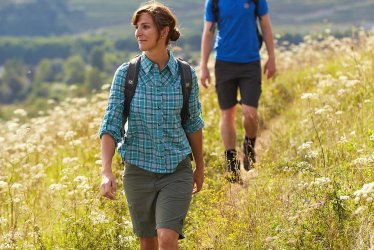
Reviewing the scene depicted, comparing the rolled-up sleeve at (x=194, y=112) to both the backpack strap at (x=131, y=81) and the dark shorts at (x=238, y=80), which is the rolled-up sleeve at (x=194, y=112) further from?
the dark shorts at (x=238, y=80)

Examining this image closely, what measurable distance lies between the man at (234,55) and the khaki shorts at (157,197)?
8.07 feet

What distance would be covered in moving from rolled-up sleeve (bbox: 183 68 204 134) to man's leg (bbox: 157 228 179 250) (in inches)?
26.0

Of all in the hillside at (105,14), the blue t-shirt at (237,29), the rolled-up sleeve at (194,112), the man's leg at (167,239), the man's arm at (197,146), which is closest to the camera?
the man's leg at (167,239)

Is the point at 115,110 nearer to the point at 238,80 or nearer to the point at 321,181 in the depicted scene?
the point at 321,181

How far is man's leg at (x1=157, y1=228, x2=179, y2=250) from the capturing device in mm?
3781

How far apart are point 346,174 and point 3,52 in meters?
173

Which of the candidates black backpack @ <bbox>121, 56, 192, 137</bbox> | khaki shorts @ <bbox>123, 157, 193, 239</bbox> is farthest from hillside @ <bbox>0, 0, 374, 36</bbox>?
khaki shorts @ <bbox>123, 157, 193, 239</bbox>

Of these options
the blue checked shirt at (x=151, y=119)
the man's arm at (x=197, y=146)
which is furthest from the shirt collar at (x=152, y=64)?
the man's arm at (x=197, y=146)

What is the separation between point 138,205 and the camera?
13.1 feet

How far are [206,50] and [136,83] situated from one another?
119 inches

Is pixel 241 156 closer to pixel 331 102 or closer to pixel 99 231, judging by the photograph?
pixel 331 102

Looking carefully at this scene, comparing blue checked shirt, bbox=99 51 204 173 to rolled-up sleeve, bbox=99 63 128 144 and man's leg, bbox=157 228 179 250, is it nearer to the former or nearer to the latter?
rolled-up sleeve, bbox=99 63 128 144

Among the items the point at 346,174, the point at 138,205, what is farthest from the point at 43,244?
the point at 346,174

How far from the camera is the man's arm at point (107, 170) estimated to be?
3658 mm
